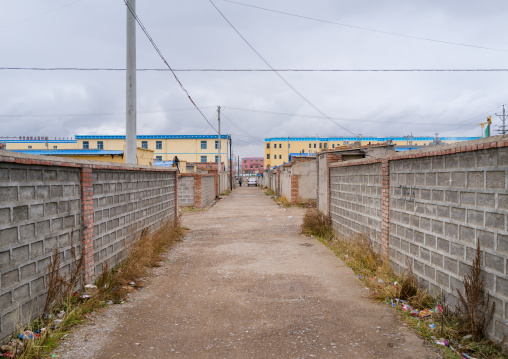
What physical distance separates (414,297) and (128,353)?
12.1ft

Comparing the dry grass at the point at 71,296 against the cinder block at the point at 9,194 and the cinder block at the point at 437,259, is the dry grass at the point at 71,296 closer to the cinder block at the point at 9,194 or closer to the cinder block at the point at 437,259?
the cinder block at the point at 9,194

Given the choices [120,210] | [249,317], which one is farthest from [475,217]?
[120,210]

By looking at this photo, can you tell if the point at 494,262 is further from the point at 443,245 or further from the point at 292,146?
the point at 292,146

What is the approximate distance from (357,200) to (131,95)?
21.0ft

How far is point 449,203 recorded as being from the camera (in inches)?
181

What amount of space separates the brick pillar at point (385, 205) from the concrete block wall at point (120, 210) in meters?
4.98

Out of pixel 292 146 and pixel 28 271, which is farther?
pixel 292 146

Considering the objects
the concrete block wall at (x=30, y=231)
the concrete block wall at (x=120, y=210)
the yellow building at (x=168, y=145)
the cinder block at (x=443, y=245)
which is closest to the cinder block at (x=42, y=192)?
the concrete block wall at (x=30, y=231)

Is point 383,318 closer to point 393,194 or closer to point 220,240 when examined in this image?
point 393,194

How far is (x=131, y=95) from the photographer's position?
9711mm

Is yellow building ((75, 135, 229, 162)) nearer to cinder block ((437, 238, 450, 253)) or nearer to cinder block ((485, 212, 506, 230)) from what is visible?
cinder block ((437, 238, 450, 253))

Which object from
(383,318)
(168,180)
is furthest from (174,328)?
(168,180)

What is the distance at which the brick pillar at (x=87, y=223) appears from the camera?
5.49 meters

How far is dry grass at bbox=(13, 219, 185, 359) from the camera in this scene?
380 centimetres
